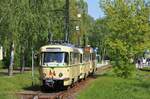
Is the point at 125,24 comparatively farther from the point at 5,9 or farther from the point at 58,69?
the point at 58,69

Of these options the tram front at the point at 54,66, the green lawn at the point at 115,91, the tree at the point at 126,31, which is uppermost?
the tree at the point at 126,31

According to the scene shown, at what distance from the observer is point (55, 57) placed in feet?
106

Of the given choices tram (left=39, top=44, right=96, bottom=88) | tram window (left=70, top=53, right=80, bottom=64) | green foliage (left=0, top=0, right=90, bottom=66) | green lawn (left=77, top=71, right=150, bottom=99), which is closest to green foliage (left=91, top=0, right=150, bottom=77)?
green foliage (left=0, top=0, right=90, bottom=66)

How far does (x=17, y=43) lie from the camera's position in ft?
151

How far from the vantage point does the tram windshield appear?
3225 cm

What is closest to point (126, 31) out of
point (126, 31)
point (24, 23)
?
point (126, 31)

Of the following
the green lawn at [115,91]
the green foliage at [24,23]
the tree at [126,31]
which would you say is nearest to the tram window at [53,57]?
the green lawn at [115,91]

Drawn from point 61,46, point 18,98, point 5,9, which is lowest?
point 18,98

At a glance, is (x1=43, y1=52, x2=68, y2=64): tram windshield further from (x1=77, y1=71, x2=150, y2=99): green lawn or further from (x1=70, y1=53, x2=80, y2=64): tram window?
(x1=77, y1=71, x2=150, y2=99): green lawn

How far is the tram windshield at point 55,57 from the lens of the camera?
32.2m

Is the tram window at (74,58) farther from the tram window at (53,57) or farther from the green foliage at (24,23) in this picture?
the green foliage at (24,23)

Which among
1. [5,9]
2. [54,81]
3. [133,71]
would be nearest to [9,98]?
[54,81]

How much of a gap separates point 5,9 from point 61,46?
38.7 ft

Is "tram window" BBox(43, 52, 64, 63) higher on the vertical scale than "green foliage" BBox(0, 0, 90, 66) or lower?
lower
